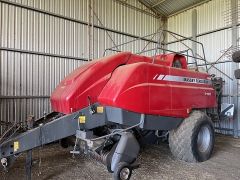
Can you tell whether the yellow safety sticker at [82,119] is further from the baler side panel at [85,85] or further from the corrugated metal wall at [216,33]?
the corrugated metal wall at [216,33]

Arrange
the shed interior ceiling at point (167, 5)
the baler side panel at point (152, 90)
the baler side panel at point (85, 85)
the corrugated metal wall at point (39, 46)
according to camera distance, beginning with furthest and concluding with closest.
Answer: the shed interior ceiling at point (167, 5) < the corrugated metal wall at point (39, 46) < the baler side panel at point (85, 85) < the baler side panel at point (152, 90)

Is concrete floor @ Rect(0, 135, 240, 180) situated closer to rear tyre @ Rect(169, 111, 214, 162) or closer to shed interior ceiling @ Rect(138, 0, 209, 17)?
rear tyre @ Rect(169, 111, 214, 162)

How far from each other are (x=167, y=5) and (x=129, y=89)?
27.0ft

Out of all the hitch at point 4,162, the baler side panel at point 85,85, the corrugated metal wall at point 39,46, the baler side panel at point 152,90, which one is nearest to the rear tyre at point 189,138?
the baler side panel at point 152,90

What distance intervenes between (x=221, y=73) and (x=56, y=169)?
7.11 meters

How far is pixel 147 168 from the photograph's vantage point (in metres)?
4.60

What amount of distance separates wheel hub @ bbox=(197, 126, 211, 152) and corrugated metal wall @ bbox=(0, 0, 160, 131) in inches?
198

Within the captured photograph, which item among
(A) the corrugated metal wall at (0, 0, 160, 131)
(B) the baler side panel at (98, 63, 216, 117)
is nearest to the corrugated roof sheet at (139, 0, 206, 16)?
(A) the corrugated metal wall at (0, 0, 160, 131)

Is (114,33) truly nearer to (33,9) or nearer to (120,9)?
(120,9)

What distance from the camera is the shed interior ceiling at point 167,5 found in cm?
1029

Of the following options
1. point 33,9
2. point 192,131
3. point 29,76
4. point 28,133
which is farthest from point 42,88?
point 192,131

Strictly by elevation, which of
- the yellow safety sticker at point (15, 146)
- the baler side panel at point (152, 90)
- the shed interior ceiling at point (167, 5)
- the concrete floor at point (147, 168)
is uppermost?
the shed interior ceiling at point (167, 5)

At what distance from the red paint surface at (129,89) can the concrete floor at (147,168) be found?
3.48ft

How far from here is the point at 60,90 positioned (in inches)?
179
